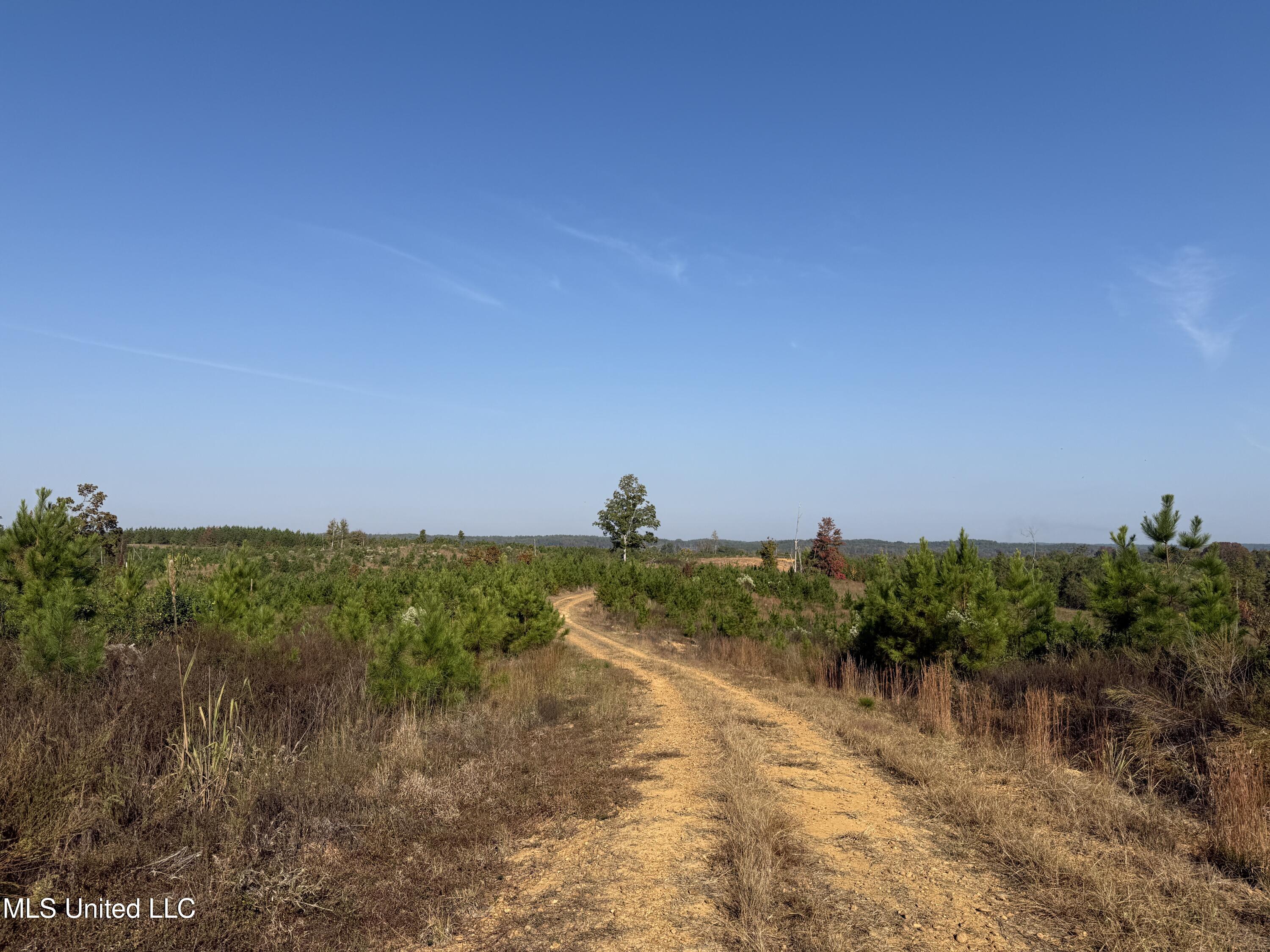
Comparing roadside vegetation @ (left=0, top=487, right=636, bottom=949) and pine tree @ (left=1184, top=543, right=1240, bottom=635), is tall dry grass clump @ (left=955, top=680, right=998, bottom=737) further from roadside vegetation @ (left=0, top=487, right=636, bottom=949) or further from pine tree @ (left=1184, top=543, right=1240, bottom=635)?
roadside vegetation @ (left=0, top=487, right=636, bottom=949)

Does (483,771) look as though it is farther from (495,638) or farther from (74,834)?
(495,638)

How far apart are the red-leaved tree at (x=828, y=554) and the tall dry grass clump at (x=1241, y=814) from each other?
1960 inches


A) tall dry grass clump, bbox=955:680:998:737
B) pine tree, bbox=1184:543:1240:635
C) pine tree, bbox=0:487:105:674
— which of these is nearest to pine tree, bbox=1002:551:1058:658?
pine tree, bbox=1184:543:1240:635

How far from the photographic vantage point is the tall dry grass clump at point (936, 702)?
9156mm

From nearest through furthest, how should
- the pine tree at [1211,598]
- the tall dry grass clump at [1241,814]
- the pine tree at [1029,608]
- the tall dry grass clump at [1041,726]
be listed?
the tall dry grass clump at [1241,814] < the tall dry grass clump at [1041,726] < the pine tree at [1211,598] < the pine tree at [1029,608]

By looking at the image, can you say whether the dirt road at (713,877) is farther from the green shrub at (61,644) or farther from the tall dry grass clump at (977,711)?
the green shrub at (61,644)

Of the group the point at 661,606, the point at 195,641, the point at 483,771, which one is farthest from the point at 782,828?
the point at 661,606

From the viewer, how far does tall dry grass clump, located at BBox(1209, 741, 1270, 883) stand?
4.77 m

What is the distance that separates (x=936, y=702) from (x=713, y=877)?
6.36 m

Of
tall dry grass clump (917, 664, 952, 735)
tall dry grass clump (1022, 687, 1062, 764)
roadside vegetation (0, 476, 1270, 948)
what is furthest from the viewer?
tall dry grass clump (917, 664, 952, 735)

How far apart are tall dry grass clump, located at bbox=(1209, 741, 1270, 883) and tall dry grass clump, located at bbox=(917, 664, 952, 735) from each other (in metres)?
3.17

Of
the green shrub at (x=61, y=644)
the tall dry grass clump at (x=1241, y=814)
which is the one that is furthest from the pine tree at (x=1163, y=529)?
the green shrub at (x=61, y=644)

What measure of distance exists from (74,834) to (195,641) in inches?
241

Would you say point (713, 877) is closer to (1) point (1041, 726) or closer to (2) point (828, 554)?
(1) point (1041, 726)
